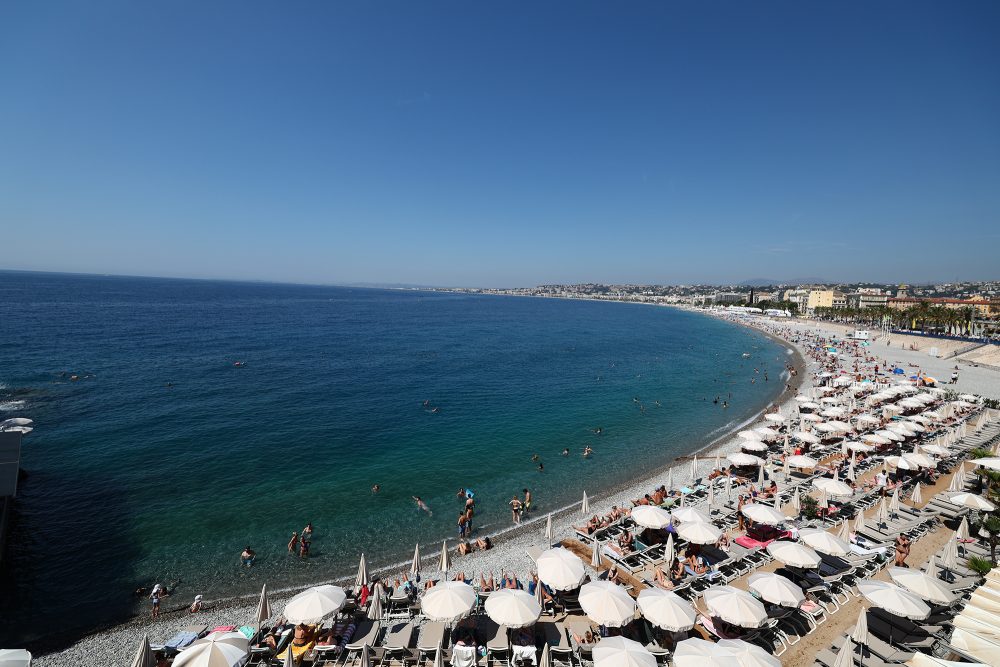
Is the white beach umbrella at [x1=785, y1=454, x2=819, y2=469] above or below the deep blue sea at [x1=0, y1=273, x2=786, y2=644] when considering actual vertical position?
above

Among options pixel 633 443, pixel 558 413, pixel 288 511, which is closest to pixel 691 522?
pixel 633 443

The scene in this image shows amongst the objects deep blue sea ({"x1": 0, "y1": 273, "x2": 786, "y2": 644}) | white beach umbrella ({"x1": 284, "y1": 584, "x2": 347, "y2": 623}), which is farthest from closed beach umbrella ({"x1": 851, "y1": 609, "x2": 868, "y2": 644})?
deep blue sea ({"x1": 0, "y1": 273, "x2": 786, "y2": 644})

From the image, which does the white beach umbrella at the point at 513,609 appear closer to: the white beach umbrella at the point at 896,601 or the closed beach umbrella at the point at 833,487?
the white beach umbrella at the point at 896,601

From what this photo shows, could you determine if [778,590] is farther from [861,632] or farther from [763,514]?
[763,514]

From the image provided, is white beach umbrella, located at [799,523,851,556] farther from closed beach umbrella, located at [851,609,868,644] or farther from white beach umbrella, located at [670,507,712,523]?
closed beach umbrella, located at [851,609,868,644]

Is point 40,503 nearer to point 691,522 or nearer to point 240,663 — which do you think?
point 240,663

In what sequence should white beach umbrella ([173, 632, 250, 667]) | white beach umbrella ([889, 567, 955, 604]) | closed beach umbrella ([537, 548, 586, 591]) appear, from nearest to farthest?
1. white beach umbrella ([173, 632, 250, 667])
2. white beach umbrella ([889, 567, 955, 604])
3. closed beach umbrella ([537, 548, 586, 591])
